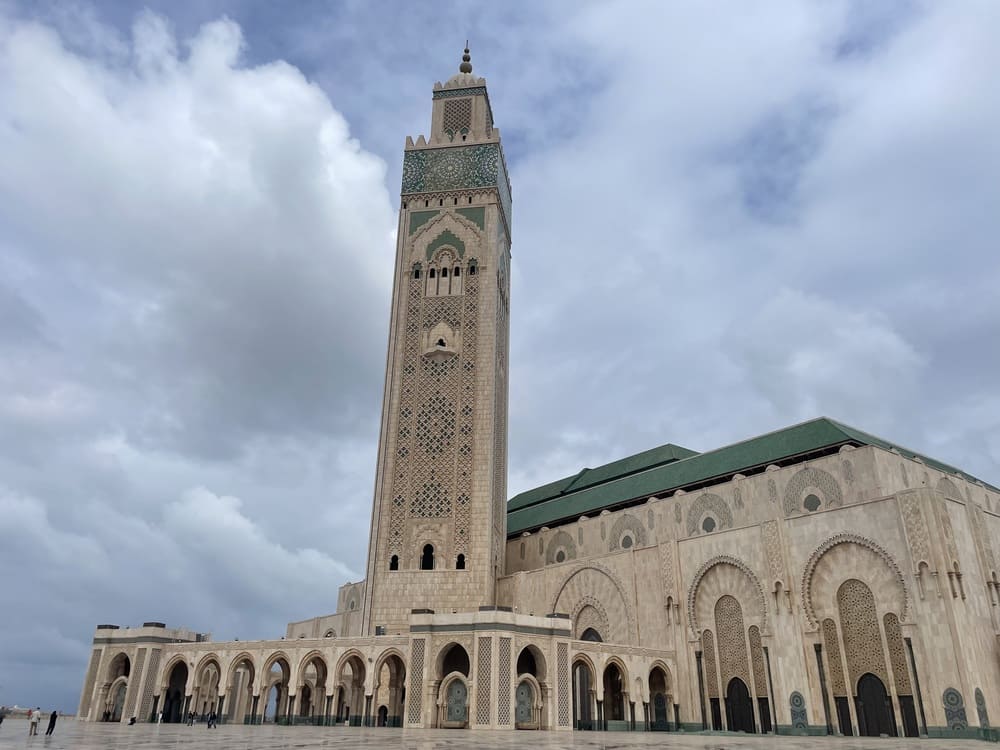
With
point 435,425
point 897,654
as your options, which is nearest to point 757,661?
point 897,654

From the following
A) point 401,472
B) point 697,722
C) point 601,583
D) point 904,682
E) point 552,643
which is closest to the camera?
point 904,682

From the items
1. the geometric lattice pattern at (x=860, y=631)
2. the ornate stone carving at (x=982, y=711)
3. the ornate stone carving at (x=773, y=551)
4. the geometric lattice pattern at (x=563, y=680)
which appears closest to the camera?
the ornate stone carving at (x=982, y=711)

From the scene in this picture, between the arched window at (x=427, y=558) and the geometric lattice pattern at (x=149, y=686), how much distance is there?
327 inches

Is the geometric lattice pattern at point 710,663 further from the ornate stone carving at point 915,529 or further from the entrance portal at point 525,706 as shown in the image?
the ornate stone carving at point 915,529

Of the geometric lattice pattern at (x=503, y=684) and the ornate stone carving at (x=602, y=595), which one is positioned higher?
the ornate stone carving at (x=602, y=595)

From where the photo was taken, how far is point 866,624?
1672cm

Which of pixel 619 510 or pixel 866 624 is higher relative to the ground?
pixel 619 510

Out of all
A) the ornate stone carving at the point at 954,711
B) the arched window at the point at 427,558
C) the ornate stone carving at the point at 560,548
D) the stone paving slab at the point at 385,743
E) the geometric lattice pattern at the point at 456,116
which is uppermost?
the geometric lattice pattern at the point at 456,116

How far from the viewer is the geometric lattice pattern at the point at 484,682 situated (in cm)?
1658

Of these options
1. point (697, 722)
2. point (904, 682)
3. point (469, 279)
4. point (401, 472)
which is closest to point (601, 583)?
point (697, 722)

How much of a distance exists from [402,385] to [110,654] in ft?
40.9

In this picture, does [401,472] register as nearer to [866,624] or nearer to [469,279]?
[469,279]

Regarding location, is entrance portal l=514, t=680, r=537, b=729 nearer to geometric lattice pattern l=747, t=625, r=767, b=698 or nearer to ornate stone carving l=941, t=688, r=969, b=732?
geometric lattice pattern l=747, t=625, r=767, b=698

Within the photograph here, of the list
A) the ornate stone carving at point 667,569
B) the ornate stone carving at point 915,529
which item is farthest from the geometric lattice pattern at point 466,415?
the ornate stone carving at point 915,529
